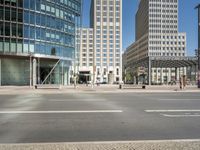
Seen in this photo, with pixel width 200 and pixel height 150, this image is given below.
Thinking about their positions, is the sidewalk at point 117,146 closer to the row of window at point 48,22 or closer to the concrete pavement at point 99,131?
the concrete pavement at point 99,131

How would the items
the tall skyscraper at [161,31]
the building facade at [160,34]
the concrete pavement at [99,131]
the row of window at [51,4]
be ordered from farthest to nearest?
the tall skyscraper at [161,31] < the building facade at [160,34] < the row of window at [51,4] < the concrete pavement at [99,131]

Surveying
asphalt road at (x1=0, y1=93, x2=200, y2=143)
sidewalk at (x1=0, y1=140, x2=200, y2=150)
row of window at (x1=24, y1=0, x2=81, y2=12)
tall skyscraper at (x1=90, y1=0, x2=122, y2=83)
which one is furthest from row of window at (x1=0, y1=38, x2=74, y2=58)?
tall skyscraper at (x1=90, y1=0, x2=122, y2=83)

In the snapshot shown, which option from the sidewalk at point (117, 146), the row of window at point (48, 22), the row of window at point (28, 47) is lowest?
the sidewalk at point (117, 146)

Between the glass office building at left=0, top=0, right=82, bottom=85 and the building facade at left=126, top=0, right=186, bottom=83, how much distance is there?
346 feet

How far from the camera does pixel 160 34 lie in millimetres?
177500

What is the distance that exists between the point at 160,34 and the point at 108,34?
3267 centimetres

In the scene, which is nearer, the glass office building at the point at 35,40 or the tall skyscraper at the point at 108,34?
the glass office building at the point at 35,40

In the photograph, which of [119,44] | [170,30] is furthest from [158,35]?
[119,44]

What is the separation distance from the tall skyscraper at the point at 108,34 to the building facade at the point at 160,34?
553 inches

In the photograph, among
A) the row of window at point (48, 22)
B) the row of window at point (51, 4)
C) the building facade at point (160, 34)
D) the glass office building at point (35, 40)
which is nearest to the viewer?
the glass office building at point (35, 40)

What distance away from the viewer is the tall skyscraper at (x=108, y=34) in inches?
6467

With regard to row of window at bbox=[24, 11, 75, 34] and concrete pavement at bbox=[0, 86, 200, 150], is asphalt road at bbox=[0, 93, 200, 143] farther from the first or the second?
row of window at bbox=[24, 11, 75, 34]

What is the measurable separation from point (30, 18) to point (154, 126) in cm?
5157

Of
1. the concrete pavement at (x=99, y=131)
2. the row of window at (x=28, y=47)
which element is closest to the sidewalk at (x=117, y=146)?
the concrete pavement at (x=99, y=131)
